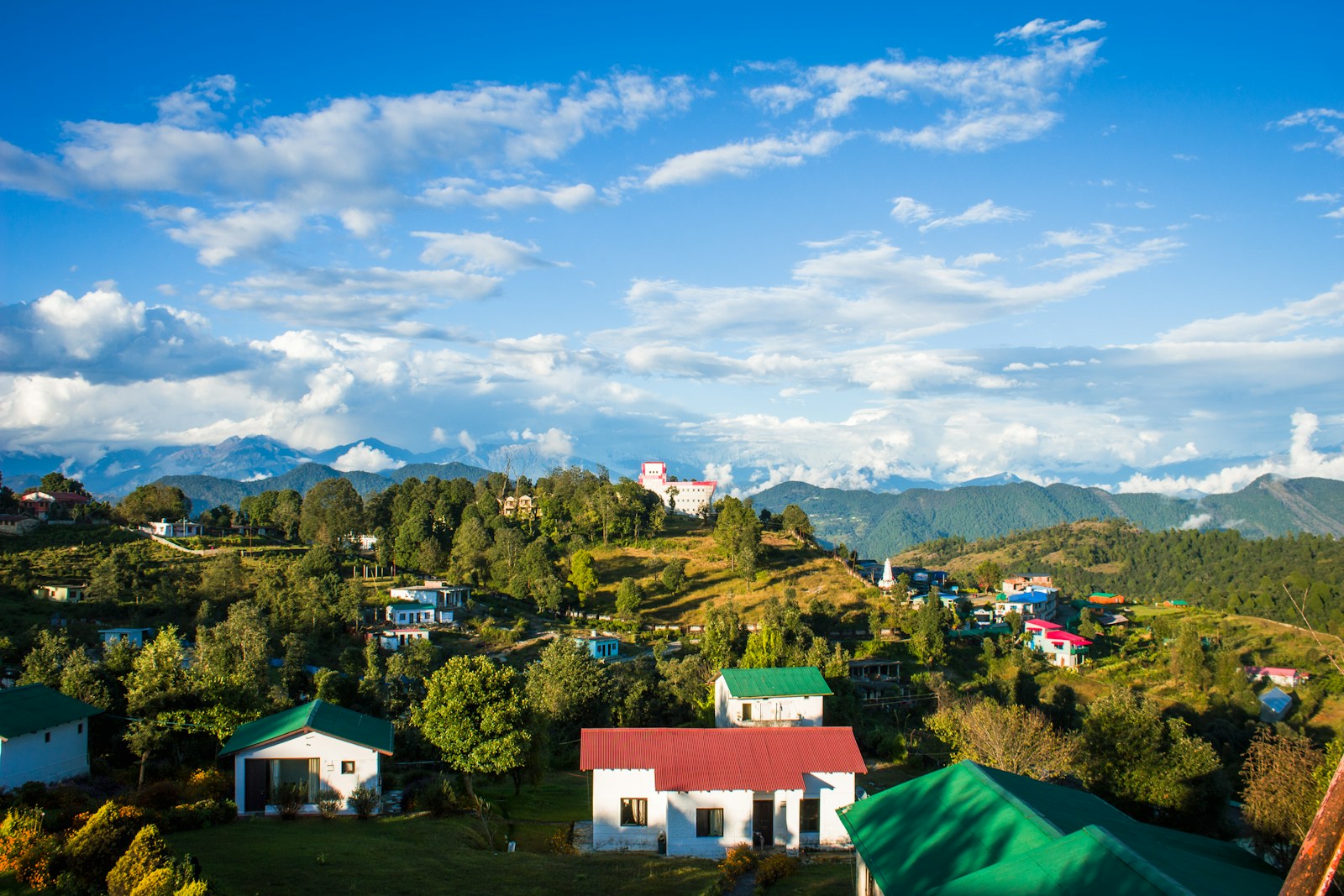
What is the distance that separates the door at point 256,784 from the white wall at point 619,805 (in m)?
8.84

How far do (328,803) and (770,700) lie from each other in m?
20.1

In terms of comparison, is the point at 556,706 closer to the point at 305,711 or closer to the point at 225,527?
the point at 305,711

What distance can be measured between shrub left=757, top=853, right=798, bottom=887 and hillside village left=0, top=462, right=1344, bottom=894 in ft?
0.42

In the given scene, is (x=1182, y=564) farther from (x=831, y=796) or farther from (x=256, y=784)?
(x=256, y=784)

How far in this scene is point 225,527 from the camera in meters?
85.0

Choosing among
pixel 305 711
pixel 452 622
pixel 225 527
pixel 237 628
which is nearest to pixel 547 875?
pixel 305 711

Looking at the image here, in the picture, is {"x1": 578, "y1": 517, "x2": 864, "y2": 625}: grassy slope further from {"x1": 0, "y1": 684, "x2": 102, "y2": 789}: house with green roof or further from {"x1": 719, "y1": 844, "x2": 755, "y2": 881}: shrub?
{"x1": 0, "y1": 684, "x2": 102, "y2": 789}: house with green roof

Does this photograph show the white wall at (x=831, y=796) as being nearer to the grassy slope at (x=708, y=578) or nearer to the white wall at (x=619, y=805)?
the white wall at (x=619, y=805)

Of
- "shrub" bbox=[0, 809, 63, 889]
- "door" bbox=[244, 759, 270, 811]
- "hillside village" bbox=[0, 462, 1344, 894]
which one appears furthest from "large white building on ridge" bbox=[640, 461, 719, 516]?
"shrub" bbox=[0, 809, 63, 889]

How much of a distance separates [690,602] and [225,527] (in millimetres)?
50568

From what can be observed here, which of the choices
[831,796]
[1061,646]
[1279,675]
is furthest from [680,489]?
[831,796]

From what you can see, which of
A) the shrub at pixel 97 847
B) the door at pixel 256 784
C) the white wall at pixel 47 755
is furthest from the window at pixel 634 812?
the white wall at pixel 47 755

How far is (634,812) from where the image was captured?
898 inches

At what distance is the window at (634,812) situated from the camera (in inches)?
895
